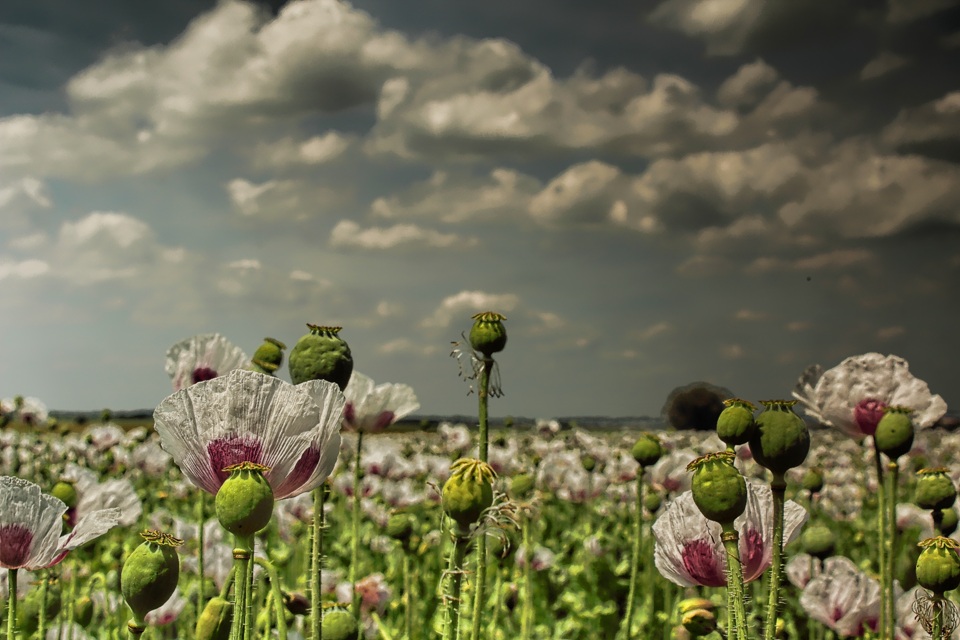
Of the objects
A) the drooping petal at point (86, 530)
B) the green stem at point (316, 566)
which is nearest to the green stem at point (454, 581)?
the green stem at point (316, 566)

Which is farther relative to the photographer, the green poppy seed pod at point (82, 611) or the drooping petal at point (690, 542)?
the green poppy seed pod at point (82, 611)

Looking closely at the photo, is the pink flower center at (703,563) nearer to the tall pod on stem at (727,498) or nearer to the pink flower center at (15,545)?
the tall pod on stem at (727,498)

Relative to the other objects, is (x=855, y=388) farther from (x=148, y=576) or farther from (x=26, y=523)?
(x=26, y=523)

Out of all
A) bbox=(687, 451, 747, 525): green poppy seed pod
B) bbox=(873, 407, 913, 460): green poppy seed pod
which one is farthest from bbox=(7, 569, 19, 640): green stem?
bbox=(873, 407, 913, 460): green poppy seed pod

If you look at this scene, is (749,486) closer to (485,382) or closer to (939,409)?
(485,382)

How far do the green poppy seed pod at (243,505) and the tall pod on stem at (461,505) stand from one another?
26cm

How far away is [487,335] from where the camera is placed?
1.86 m

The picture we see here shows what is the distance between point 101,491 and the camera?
2752 millimetres

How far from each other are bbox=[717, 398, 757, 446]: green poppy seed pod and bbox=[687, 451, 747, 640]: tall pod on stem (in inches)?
7.1

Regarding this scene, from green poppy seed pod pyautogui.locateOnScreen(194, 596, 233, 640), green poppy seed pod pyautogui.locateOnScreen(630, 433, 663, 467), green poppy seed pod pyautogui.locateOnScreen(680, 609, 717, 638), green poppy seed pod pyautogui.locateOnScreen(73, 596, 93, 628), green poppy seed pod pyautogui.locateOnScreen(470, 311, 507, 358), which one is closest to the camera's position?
green poppy seed pod pyautogui.locateOnScreen(194, 596, 233, 640)

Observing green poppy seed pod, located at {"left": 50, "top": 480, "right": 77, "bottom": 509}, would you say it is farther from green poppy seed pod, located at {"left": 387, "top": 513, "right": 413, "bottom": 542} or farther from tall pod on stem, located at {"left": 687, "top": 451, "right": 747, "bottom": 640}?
tall pod on stem, located at {"left": 687, "top": 451, "right": 747, "bottom": 640}

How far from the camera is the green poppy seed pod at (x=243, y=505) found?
3.98 feet

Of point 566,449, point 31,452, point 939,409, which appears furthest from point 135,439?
point 939,409

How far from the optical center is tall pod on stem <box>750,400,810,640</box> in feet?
5.06
